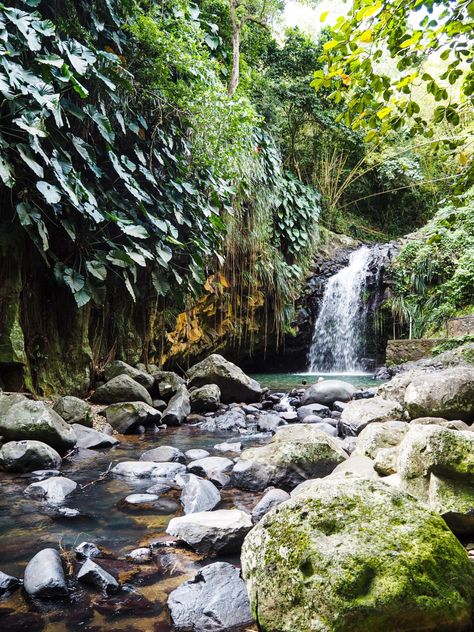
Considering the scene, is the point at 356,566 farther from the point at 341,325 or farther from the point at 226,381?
the point at 341,325

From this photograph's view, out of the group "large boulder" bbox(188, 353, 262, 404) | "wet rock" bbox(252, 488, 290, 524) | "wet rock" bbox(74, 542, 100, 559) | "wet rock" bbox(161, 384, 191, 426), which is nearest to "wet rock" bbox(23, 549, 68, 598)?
"wet rock" bbox(74, 542, 100, 559)

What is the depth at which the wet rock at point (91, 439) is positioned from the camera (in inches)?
169

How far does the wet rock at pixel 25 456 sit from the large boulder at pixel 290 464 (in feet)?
4.84

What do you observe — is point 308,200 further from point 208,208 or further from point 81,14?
point 81,14

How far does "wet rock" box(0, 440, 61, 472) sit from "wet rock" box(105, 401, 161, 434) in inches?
56.3

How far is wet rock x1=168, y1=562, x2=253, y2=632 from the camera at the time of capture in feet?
5.23

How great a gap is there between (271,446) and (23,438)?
6.55 ft

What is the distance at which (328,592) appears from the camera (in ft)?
4.38

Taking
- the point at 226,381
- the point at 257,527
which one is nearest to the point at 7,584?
the point at 257,527

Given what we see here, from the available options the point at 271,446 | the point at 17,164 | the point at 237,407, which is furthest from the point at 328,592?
the point at 237,407

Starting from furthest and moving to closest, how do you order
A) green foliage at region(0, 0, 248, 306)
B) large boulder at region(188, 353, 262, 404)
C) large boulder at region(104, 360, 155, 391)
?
large boulder at region(188, 353, 262, 404), large boulder at region(104, 360, 155, 391), green foliage at region(0, 0, 248, 306)

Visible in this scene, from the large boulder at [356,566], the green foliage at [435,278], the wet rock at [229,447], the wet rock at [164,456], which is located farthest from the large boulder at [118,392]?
the green foliage at [435,278]

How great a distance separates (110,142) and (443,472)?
185 inches

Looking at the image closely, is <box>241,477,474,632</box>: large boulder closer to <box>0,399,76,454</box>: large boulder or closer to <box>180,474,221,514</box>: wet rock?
<box>180,474,221,514</box>: wet rock
